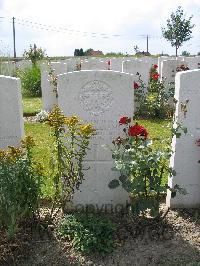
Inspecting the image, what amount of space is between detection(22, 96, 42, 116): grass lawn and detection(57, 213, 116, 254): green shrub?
264 inches

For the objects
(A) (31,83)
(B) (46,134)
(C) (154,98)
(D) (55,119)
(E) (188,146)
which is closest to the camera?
(D) (55,119)

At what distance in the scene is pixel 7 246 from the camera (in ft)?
11.5

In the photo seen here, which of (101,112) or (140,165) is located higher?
(101,112)

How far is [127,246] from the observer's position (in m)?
3.67

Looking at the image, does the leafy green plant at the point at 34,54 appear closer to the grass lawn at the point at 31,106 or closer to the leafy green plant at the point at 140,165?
the grass lawn at the point at 31,106

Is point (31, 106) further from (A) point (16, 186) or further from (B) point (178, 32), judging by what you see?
(B) point (178, 32)

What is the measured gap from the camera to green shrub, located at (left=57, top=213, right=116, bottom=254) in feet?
11.7

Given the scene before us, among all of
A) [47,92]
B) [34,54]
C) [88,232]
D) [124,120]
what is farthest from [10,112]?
[34,54]

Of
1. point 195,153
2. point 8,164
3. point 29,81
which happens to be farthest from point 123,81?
point 29,81

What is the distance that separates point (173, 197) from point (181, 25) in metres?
31.5

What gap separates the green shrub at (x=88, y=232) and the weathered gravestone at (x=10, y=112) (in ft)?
3.20

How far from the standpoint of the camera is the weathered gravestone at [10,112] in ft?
13.2

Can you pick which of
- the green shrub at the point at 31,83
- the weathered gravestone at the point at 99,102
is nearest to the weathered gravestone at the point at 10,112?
the weathered gravestone at the point at 99,102

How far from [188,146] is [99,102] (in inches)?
40.4
